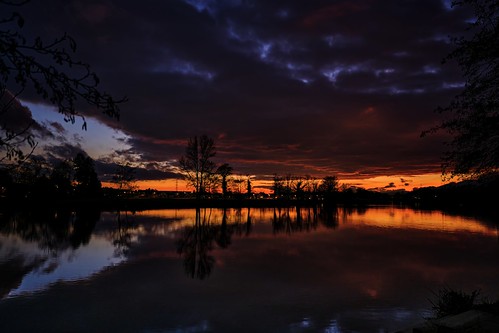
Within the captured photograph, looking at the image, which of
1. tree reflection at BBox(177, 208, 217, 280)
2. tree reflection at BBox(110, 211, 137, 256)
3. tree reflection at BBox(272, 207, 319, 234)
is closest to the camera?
tree reflection at BBox(177, 208, 217, 280)

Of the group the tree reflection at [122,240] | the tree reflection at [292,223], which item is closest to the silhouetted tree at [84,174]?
the tree reflection at [292,223]

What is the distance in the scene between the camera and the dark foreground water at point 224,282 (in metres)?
10.0

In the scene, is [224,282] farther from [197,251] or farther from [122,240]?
[122,240]

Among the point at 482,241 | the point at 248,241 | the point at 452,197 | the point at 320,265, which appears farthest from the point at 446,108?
the point at 452,197

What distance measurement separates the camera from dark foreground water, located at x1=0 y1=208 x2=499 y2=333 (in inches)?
394

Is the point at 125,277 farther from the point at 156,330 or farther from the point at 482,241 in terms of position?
the point at 482,241

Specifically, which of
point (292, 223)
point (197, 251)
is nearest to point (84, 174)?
point (292, 223)

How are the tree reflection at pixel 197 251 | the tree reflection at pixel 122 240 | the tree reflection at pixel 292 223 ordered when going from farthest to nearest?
the tree reflection at pixel 292 223 < the tree reflection at pixel 122 240 < the tree reflection at pixel 197 251

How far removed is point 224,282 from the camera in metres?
14.4

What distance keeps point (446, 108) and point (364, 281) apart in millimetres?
7648

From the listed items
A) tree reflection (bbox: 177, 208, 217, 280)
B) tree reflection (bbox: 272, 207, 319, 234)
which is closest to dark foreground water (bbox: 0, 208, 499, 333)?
tree reflection (bbox: 177, 208, 217, 280)

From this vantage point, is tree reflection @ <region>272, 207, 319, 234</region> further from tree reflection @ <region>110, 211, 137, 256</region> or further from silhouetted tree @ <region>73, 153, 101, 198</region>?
silhouetted tree @ <region>73, 153, 101, 198</region>

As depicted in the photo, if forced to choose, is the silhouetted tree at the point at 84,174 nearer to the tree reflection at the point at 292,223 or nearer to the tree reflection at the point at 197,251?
the tree reflection at the point at 292,223

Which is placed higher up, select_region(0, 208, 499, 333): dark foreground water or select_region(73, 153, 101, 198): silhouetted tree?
select_region(73, 153, 101, 198): silhouetted tree
